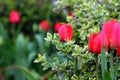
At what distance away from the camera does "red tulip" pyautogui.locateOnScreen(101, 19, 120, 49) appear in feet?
5.06

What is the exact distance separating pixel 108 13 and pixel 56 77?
1.29 ft

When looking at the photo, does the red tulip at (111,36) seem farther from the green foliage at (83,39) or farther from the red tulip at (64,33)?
the red tulip at (64,33)

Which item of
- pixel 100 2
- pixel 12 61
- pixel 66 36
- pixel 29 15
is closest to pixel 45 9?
pixel 29 15

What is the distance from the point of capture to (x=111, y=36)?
1558 mm

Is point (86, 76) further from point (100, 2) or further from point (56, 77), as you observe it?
point (100, 2)

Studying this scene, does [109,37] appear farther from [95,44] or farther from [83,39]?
[83,39]

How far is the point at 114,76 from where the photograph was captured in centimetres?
167

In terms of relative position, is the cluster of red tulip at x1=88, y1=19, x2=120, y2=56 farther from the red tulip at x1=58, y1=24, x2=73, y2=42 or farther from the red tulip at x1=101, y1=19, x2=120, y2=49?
the red tulip at x1=58, y1=24, x2=73, y2=42

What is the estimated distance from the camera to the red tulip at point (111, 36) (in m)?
1.54

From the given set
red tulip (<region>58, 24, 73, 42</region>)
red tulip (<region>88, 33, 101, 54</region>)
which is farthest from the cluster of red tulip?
red tulip (<region>58, 24, 73, 42</region>)

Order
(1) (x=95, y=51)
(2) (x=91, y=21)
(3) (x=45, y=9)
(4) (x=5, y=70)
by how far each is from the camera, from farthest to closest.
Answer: (3) (x=45, y=9)
(4) (x=5, y=70)
(2) (x=91, y=21)
(1) (x=95, y=51)

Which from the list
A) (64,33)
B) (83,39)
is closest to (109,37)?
(64,33)

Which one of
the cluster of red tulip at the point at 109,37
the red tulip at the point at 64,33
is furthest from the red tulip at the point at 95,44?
the red tulip at the point at 64,33

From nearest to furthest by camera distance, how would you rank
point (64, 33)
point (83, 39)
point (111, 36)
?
point (111, 36)
point (64, 33)
point (83, 39)
